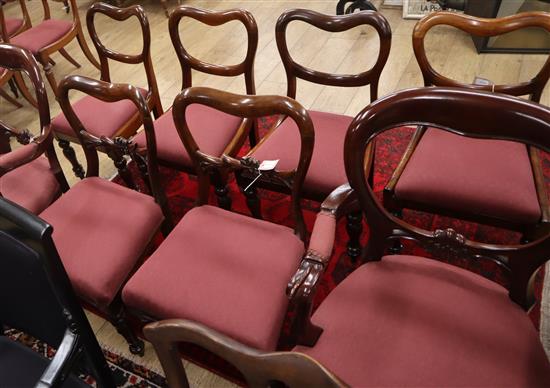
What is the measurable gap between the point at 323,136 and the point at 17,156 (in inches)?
39.0

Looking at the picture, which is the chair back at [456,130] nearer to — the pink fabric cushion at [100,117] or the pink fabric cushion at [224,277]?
the pink fabric cushion at [224,277]

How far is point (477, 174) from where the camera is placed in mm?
1236

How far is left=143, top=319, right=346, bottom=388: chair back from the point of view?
490 mm

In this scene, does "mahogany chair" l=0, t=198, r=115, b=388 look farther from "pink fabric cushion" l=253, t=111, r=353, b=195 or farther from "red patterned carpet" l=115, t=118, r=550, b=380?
"pink fabric cushion" l=253, t=111, r=353, b=195

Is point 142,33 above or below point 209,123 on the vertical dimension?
above

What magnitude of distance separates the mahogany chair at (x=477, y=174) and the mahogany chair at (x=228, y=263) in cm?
37

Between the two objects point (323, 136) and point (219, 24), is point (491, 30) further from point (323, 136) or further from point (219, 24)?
point (219, 24)

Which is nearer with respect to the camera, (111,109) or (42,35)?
(111,109)

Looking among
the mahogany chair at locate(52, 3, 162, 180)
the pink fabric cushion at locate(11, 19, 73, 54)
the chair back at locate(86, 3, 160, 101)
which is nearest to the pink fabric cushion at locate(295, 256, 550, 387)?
the mahogany chair at locate(52, 3, 162, 180)

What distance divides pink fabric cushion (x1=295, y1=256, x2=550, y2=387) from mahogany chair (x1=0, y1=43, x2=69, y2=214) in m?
1.07

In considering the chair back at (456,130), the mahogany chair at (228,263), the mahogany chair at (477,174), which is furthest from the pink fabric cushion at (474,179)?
the mahogany chair at (228,263)

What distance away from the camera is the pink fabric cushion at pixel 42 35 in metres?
2.53

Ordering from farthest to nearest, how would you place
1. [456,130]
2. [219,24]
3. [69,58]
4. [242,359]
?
1. [69,58]
2. [219,24]
3. [456,130]
4. [242,359]

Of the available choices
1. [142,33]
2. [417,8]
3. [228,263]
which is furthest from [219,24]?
[417,8]
